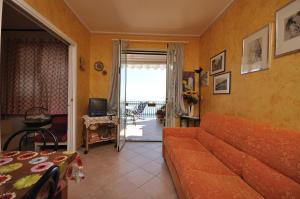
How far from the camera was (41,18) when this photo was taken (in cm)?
197

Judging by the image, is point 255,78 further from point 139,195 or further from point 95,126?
point 95,126

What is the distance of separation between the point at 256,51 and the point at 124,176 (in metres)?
2.40

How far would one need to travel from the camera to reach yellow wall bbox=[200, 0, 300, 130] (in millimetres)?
1487

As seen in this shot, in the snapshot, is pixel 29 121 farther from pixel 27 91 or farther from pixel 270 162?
pixel 270 162

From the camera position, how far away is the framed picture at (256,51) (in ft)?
5.77

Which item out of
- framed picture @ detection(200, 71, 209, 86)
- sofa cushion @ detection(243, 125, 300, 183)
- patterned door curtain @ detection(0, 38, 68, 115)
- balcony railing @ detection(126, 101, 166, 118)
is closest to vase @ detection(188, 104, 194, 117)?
framed picture @ detection(200, 71, 209, 86)

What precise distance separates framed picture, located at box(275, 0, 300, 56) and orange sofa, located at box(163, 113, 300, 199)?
770 mm

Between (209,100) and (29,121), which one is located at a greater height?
(209,100)

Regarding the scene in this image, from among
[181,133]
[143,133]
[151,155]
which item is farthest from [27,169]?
[143,133]

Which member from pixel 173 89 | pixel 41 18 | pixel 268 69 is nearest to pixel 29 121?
pixel 41 18

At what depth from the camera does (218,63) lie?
9.55 feet

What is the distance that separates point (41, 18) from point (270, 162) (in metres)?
2.85

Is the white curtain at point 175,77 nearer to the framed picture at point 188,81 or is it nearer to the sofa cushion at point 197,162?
the framed picture at point 188,81

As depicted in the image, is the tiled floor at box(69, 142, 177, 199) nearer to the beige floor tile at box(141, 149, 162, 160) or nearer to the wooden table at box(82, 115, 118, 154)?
the beige floor tile at box(141, 149, 162, 160)
